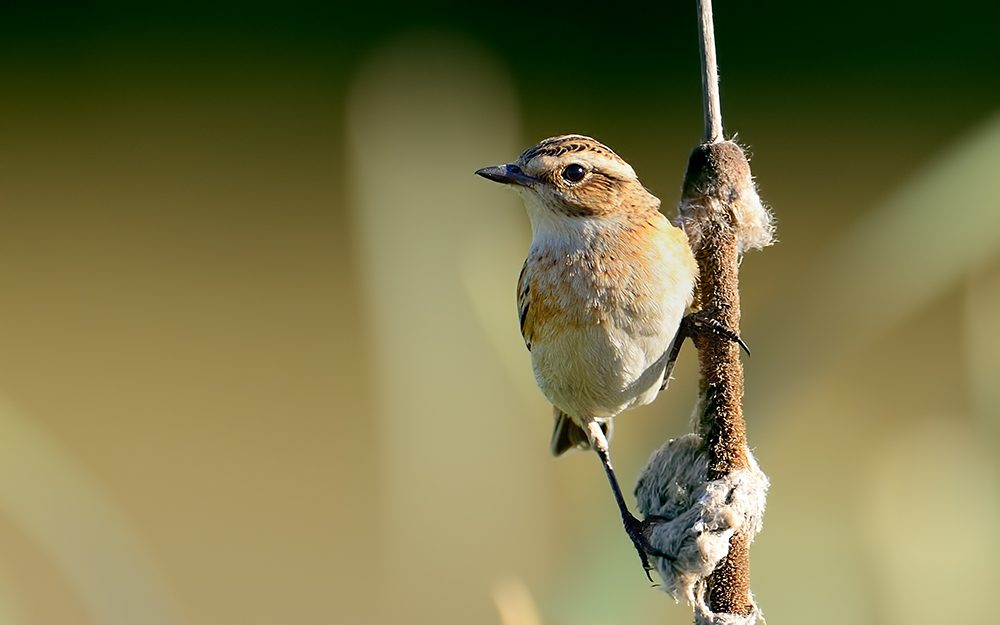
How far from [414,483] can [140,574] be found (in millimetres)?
712

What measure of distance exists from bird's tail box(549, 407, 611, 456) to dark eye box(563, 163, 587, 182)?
0.49 metres

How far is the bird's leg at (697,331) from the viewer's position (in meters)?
0.98

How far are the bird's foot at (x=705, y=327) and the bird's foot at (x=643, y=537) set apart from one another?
24cm

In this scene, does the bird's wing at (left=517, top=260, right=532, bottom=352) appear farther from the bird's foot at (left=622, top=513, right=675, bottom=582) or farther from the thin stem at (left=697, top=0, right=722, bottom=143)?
the thin stem at (left=697, top=0, right=722, bottom=143)

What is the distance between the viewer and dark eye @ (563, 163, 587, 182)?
1261 mm

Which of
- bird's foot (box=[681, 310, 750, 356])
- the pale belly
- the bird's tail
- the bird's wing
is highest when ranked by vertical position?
the bird's wing

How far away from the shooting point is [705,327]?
1051 mm

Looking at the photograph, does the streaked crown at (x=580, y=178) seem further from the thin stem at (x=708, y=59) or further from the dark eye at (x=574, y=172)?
the thin stem at (x=708, y=59)

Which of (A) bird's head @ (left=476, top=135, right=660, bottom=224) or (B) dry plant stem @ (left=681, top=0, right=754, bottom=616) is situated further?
(A) bird's head @ (left=476, top=135, right=660, bottom=224)

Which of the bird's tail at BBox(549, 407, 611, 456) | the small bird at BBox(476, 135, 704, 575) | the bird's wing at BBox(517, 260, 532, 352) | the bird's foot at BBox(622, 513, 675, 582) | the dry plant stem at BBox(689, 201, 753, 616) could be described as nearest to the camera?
the dry plant stem at BBox(689, 201, 753, 616)

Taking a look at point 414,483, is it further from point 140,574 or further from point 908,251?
point 908,251

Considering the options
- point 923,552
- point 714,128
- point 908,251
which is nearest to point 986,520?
point 923,552

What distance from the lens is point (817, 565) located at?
147 cm

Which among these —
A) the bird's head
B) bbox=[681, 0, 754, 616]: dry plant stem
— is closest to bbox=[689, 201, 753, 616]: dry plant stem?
bbox=[681, 0, 754, 616]: dry plant stem
